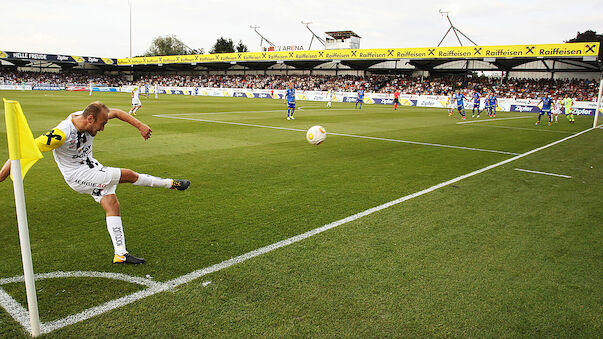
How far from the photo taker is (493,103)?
29.3 metres

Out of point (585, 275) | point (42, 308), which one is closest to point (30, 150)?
point (42, 308)

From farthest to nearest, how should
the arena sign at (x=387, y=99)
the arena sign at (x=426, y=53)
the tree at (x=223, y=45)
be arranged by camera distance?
1. the tree at (x=223, y=45)
2. the arena sign at (x=426, y=53)
3. the arena sign at (x=387, y=99)

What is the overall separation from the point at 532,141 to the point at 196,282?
1587 centimetres

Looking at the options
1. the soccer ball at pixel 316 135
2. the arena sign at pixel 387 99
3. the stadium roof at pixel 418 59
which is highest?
the stadium roof at pixel 418 59

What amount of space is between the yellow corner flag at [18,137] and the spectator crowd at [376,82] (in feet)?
125

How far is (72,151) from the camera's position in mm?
4105

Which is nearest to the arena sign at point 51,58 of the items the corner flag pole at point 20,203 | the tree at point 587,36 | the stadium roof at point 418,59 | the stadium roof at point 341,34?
the stadium roof at point 418,59

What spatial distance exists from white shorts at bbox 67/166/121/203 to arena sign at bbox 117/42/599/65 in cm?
4504

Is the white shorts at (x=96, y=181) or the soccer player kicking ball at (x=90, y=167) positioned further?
the white shorts at (x=96, y=181)

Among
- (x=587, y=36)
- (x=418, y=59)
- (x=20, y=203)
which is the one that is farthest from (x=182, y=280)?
(x=587, y=36)

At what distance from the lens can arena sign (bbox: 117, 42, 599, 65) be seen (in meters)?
39.1

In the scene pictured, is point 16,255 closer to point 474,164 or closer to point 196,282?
point 196,282

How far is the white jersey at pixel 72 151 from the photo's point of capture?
13.1 ft

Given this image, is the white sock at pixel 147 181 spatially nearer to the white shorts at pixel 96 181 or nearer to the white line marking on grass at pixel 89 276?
the white shorts at pixel 96 181
